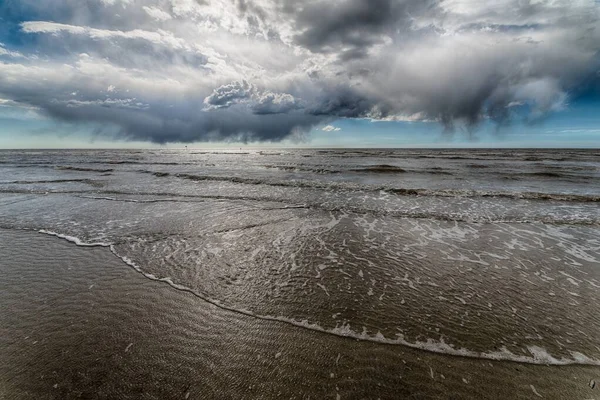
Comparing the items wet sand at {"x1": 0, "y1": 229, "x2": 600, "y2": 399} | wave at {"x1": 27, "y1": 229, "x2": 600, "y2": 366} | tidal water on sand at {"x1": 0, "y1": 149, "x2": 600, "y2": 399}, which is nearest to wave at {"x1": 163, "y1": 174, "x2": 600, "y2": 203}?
tidal water on sand at {"x1": 0, "y1": 149, "x2": 600, "y2": 399}

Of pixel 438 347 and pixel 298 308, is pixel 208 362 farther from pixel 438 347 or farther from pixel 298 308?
pixel 438 347

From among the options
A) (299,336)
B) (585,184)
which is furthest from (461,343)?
(585,184)

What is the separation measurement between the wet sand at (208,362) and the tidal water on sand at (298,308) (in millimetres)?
24

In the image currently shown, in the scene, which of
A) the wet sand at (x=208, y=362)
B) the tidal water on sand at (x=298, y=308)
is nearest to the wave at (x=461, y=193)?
the tidal water on sand at (x=298, y=308)

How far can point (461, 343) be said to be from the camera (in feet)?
13.7

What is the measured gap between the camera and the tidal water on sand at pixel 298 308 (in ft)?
11.5

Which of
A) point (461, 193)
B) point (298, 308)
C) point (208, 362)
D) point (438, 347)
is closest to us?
point (208, 362)

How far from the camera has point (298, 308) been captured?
5121 mm

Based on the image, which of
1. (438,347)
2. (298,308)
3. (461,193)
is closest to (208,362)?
(298,308)

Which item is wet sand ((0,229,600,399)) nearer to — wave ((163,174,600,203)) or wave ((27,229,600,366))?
wave ((27,229,600,366))

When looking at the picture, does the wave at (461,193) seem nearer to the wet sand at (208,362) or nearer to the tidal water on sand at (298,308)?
the tidal water on sand at (298,308)

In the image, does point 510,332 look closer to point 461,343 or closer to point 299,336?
point 461,343

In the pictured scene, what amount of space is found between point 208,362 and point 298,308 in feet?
6.31

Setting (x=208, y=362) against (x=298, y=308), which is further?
(x=298, y=308)
